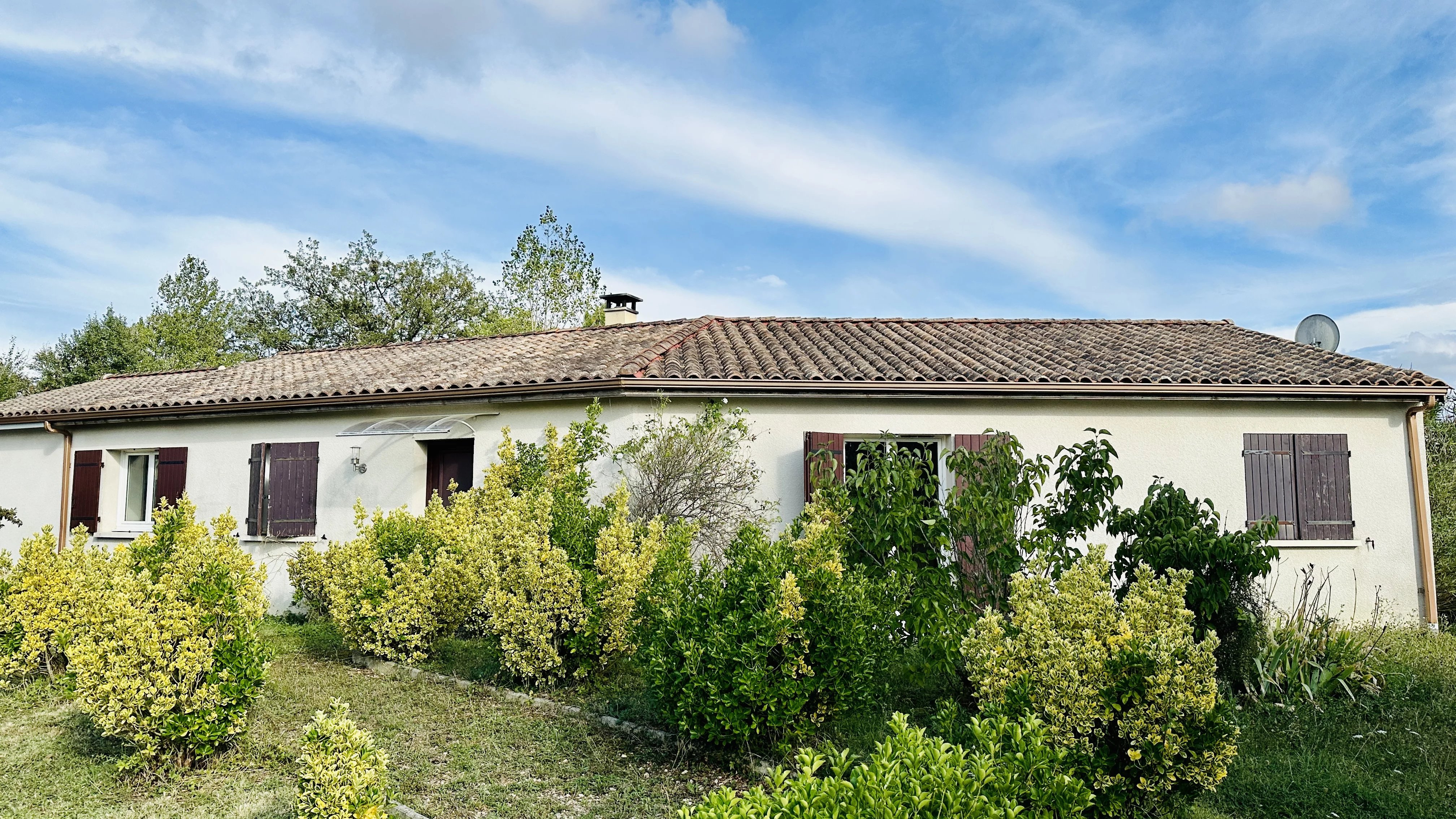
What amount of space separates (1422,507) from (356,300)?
32.5 m

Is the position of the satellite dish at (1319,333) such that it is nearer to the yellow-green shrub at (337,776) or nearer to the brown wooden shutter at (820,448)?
the brown wooden shutter at (820,448)

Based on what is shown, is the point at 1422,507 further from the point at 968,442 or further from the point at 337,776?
the point at 337,776

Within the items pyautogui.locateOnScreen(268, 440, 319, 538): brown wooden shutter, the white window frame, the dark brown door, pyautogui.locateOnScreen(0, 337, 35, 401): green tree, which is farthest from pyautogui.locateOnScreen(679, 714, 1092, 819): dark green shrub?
pyautogui.locateOnScreen(0, 337, 35, 401): green tree

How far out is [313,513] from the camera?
10984mm

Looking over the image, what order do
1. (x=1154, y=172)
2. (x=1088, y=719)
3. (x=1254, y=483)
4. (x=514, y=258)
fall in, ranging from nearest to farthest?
1. (x=1088, y=719)
2. (x=1254, y=483)
3. (x=1154, y=172)
4. (x=514, y=258)

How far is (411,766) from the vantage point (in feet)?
16.4

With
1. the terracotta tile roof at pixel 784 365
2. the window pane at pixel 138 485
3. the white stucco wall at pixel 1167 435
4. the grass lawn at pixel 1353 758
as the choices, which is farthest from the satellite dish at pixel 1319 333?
the window pane at pixel 138 485

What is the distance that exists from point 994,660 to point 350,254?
33.6m

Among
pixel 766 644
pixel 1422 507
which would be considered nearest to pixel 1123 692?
pixel 766 644

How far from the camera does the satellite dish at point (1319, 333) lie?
485 inches

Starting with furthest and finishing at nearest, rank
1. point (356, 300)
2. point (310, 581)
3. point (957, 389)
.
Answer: point (356, 300) → point (310, 581) → point (957, 389)

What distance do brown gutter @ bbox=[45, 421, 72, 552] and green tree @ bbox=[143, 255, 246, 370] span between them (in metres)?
16.2

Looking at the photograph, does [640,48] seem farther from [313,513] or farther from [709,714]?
[709,714]

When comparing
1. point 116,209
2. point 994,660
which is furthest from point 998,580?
point 116,209
